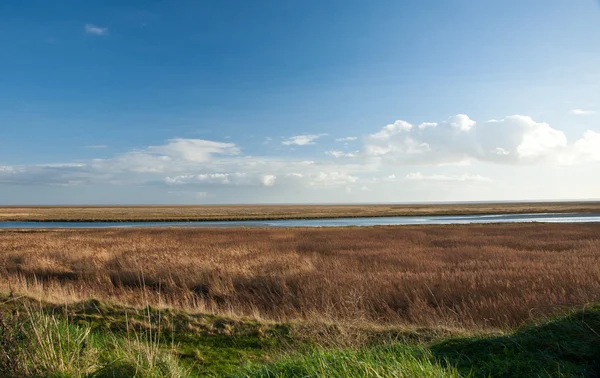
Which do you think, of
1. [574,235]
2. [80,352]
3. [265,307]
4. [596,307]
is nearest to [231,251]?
[265,307]

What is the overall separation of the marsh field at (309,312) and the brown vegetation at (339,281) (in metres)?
0.07

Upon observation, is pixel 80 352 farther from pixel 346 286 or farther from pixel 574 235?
pixel 574 235

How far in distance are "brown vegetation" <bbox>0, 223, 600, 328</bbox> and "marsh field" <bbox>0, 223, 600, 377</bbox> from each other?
0.07 m

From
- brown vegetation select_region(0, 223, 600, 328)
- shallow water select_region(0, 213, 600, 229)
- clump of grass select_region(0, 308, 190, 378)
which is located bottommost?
shallow water select_region(0, 213, 600, 229)

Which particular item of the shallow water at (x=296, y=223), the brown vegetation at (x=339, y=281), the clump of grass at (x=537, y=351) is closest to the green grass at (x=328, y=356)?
the clump of grass at (x=537, y=351)

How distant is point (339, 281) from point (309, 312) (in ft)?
11.5

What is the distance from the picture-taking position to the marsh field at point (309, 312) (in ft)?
18.0

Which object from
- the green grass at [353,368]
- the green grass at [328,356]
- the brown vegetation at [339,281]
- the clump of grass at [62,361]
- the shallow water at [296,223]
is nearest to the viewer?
the green grass at [353,368]

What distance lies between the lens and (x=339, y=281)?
1442cm

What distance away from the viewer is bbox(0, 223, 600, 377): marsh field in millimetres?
5496

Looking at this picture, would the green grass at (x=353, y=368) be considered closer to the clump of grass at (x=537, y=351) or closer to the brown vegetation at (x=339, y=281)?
the clump of grass at (x=537, y=351)

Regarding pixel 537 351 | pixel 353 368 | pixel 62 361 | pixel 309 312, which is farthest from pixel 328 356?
pixel 309 312

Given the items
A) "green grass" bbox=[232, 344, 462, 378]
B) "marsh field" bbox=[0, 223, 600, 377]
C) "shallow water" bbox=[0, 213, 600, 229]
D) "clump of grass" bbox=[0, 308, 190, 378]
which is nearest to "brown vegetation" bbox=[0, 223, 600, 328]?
"marsh field" bbox=[0, 223, 600, 377]

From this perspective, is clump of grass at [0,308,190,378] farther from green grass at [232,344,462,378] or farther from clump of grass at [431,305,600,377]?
clump of grass at [431,305,600,377]
